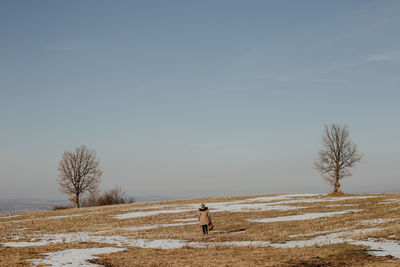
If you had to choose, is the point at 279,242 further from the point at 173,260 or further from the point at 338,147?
the point at 338,147

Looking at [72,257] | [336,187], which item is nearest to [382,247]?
[72,257]

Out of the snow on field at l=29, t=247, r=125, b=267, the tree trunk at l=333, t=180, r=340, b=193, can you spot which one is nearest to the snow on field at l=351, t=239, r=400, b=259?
the snow on field at l=29, t=247, r=125, b=267

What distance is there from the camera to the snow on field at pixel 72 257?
1382cm

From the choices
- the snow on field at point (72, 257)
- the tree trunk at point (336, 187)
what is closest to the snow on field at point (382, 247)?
the snow on field at point (72, 257)

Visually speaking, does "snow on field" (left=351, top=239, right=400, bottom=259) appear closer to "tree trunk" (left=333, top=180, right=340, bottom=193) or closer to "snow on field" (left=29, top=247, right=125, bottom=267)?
"snow on field" (left=29, top=247, right=125, bottom=267)

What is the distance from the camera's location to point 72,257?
594 inches

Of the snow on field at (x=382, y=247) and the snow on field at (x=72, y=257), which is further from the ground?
the snow on field at (x=72, y=257)

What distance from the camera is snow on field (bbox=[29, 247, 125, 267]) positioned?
45.3 feet

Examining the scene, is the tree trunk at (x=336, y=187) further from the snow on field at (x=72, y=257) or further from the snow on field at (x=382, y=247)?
the snow on field at (x=72, y=257)

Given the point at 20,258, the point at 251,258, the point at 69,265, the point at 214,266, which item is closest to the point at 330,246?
the point at 251,258

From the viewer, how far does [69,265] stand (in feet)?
44.2

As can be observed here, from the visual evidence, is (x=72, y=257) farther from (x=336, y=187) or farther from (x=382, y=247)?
(x=336, y=187)

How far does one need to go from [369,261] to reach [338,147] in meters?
49.1

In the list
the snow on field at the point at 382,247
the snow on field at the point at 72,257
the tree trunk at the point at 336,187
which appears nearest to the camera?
the snow on field at the point at 72,257
